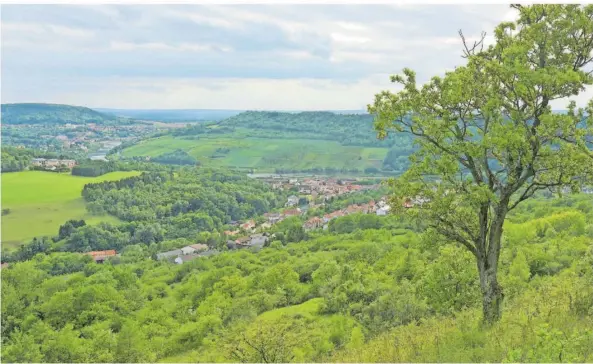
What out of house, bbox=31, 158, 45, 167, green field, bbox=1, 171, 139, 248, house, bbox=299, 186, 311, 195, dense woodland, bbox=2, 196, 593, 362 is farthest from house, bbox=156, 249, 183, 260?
house, bbox=31, 158, 45, 167

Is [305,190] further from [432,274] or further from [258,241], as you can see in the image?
[432,274]

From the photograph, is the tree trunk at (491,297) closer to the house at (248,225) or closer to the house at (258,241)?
the house at (258,241)

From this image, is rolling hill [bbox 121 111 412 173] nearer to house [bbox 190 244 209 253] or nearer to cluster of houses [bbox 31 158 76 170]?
cluster of houses [bbox 31 158 76 170]

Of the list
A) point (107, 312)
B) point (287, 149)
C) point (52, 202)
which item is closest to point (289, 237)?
point (107, 312)

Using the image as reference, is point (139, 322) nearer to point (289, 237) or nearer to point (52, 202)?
point (289, 237)

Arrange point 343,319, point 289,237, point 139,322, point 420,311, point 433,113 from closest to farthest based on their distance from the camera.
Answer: point 433,113 < point 420,311 < point 343,319 < point 139,322 < point 289,237

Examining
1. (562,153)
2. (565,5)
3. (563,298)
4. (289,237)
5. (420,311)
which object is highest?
(565,5)

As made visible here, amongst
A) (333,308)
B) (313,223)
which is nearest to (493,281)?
(333,308)
